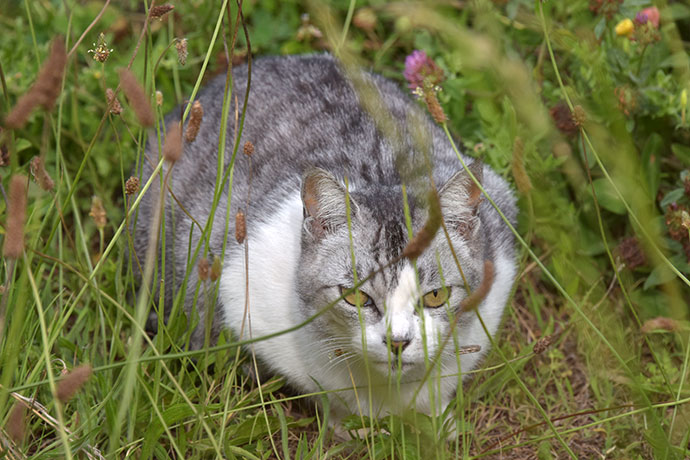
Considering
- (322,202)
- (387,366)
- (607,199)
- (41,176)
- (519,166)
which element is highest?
(41,176)

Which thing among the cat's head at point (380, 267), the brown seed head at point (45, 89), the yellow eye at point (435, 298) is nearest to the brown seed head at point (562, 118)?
the cat's head at point (380, 267)

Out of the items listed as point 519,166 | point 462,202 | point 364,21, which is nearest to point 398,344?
point 462,202

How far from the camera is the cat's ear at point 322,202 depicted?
95.8 inches

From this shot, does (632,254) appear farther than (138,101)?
Yes

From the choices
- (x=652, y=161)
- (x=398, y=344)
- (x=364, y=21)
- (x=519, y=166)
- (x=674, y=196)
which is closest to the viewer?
(x=519, y=166)

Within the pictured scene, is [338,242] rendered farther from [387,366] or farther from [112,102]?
[112,102]

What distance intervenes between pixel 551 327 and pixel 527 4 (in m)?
1.54

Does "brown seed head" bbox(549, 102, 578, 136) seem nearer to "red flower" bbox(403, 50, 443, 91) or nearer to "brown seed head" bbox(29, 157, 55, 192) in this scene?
"red flower" bbox(403, 50, 443, 91)

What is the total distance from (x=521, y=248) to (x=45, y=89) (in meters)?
2.38

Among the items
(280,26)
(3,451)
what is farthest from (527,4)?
(3,451)

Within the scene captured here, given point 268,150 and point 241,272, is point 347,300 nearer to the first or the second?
point 241,272

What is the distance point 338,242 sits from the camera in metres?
2.55

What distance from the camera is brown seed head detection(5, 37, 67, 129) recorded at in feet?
4.57

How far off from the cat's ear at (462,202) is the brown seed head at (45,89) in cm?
129
